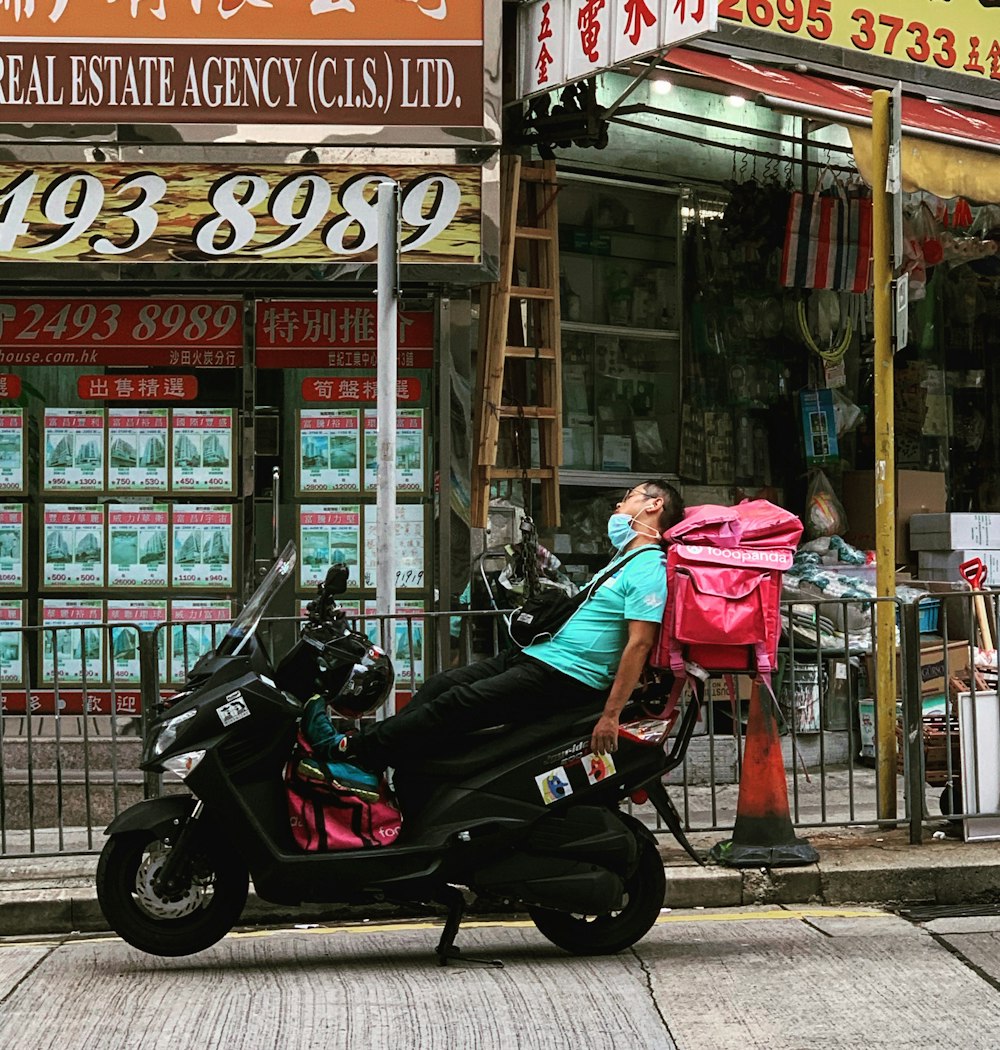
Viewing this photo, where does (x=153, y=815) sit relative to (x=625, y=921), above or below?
above

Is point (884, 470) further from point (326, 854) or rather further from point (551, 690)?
point (326, 854)

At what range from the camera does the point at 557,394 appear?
416 inches

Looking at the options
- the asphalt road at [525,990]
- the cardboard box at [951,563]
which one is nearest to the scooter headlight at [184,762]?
the asphalt road at [525,990]

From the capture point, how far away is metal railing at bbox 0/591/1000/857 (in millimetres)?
7414

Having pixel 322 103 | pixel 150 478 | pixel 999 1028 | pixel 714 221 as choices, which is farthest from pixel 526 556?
pixel 999 1028

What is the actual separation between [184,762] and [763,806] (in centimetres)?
270

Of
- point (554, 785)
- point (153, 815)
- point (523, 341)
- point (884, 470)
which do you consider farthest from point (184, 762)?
point (523, 341)

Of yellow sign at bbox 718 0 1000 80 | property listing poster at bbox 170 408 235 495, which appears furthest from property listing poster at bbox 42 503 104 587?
yellow sign at bbox 718 0 1000 80

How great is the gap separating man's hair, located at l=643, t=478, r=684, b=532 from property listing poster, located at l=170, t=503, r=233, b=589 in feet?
14.0

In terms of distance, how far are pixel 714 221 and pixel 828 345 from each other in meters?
1.34

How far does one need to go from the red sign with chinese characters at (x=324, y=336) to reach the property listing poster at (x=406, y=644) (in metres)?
2.12

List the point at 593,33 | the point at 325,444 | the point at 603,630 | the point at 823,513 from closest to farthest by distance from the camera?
the point at 603,630 < the point at 593,33 < the point at 325,444 < the point at 823,513

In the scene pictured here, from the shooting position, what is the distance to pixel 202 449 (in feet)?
31.8

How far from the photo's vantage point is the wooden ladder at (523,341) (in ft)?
33.0
